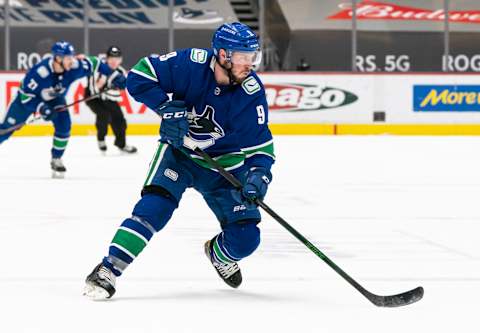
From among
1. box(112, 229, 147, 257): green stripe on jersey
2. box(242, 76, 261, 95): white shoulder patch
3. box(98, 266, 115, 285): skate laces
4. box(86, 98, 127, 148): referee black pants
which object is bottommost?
box(86, 98, 127, 148): referee black pants

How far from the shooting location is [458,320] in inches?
124

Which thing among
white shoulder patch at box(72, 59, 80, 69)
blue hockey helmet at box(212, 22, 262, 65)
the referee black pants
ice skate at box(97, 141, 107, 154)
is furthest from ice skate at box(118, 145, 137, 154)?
blue hockey helmet at box(212, 22, 262, 65)

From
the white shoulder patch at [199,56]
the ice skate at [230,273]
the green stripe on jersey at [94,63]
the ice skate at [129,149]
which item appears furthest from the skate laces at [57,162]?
the white shoulder patch at [199,56]

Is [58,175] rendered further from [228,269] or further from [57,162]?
[228,269]

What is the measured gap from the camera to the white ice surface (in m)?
3.16

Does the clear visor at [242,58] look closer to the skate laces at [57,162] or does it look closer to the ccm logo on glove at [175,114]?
the ccm logo on glove at [175,114]

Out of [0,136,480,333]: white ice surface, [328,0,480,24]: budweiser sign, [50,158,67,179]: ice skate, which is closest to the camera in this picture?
[0,136,480,333]: white ice surface

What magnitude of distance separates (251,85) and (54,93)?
5.27 m

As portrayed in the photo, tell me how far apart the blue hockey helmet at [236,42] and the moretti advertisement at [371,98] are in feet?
34.6

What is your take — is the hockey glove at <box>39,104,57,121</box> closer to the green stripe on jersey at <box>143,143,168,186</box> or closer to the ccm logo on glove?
the green stripe on jersey at <box>143,143,168,186</box>

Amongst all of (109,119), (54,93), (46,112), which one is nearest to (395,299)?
(46,112)

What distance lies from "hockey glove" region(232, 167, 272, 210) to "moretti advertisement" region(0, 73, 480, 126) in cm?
1053

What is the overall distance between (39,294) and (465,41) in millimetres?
12470

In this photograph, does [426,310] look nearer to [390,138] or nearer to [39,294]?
[39,294]
